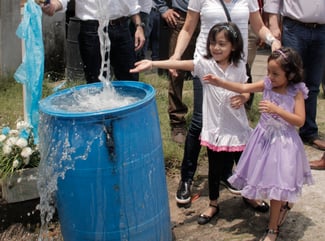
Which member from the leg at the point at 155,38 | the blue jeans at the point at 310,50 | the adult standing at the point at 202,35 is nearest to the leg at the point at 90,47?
the adult standing at the point at 202,35

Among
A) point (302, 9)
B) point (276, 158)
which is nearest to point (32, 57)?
point (276, 158)

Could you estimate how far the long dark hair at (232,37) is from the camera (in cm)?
310

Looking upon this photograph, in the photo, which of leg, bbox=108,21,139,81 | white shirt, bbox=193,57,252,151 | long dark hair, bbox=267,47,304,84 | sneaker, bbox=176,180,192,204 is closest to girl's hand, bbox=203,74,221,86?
white shirt, bbox=193,57,252,151

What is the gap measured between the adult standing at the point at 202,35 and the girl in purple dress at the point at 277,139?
37cm

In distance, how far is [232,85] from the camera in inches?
120

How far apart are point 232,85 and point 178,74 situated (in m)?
1.49

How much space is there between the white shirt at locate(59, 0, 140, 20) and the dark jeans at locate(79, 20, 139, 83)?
6cm

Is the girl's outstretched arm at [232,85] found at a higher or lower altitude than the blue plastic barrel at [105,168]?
higher

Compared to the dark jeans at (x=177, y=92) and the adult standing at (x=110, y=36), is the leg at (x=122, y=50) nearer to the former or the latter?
the adult standing at (x=110, y=36)

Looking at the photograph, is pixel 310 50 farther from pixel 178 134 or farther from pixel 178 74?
pixel 178 134

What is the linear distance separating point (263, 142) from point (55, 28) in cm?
455

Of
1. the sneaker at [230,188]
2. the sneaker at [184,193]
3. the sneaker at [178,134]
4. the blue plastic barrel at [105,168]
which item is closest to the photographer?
the blue plastic barrel at [105,168]

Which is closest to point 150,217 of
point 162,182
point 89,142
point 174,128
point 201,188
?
point 162,182

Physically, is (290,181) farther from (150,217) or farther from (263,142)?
(150,217)
